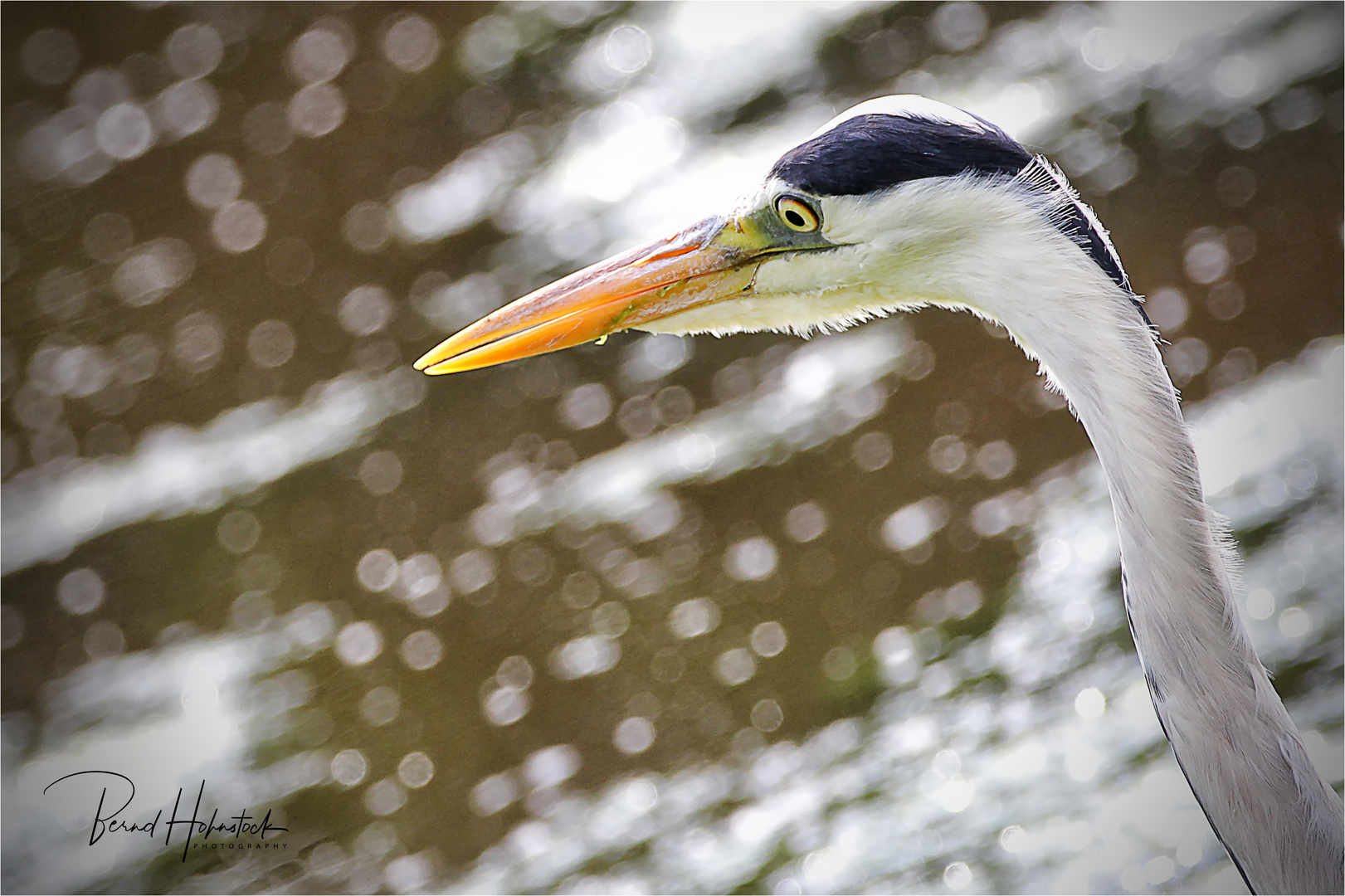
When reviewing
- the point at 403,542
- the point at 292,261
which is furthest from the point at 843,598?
the point at 292,261

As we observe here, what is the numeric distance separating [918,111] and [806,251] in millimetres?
150

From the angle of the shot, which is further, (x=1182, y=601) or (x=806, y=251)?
(x=806, y=251)

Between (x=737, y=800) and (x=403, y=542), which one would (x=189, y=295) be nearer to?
(x=403, y=542)

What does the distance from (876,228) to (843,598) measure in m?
0.96

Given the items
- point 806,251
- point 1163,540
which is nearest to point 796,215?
point 806,251

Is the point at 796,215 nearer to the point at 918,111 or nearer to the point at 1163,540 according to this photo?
the point at 918,111

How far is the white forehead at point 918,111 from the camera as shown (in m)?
0.81

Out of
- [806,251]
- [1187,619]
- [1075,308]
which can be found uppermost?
[806,251]

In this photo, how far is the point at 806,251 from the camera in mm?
888

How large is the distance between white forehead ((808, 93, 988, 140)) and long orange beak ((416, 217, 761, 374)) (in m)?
0.13

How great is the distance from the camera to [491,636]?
1716 mm
